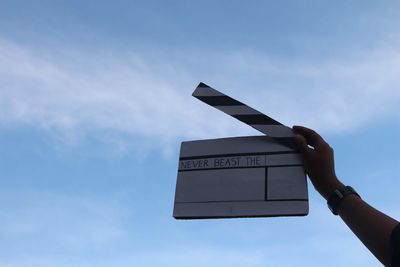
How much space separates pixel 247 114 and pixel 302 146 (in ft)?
1.23

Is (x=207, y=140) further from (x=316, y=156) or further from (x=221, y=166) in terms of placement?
(x=316, y=156)

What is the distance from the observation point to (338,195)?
213cm

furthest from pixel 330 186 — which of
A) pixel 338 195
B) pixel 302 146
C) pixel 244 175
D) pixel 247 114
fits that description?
pixel 247 114

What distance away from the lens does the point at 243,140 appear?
2535 mm

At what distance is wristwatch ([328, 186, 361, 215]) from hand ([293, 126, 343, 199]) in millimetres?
24

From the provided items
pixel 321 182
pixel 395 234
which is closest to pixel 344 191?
pixel 321 182

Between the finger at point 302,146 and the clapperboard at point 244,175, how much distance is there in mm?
40

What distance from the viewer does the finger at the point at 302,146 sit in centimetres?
233

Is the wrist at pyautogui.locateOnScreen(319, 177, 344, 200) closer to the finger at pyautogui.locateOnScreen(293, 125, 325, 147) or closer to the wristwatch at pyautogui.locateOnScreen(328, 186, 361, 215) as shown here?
the wristwatch at pyautogui.locateOnScreen(328, 186, 361, 215)

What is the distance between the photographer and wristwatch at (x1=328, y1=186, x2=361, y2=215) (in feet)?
6.95

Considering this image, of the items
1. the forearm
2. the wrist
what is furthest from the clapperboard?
the forearm

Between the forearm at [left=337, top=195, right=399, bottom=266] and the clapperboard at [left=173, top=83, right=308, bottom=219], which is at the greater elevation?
the clapperboard at [left=173, top=83, right=308, bottom=219]

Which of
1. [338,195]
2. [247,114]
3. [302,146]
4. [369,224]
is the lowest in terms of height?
[369,224]

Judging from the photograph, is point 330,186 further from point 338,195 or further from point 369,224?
point 369,224
